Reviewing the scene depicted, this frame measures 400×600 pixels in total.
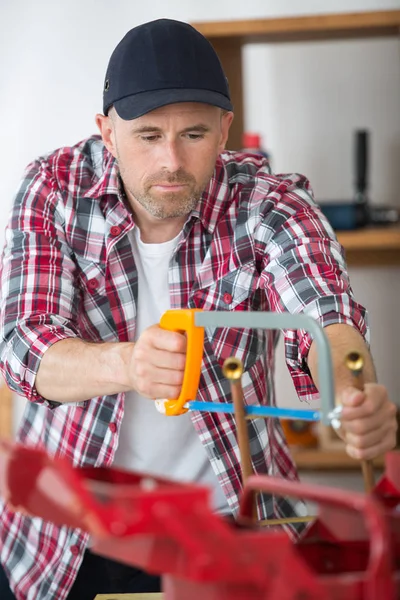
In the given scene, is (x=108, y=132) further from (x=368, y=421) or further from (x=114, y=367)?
(x=368, y=421)

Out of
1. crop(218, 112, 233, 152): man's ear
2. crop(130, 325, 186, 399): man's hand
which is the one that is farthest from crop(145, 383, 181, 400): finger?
crop(218, 112, 233, 152): man's ear

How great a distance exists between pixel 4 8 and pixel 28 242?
1.74 metres

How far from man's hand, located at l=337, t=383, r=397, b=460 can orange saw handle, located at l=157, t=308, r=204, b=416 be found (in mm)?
179

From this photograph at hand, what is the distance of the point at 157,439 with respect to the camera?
4.91ft

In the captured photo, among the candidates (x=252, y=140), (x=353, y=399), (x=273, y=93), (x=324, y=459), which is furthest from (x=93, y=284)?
(x=273, y=93)

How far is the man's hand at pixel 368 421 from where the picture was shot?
893mm

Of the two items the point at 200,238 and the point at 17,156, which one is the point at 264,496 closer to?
the point at 200,238

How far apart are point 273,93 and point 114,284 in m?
1.57

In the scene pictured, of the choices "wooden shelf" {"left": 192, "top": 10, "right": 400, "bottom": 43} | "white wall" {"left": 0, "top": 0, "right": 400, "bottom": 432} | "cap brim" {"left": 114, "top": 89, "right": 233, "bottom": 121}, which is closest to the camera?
"cap brim" {"left": 114, "top": 89, "right": 233, "bottom": 121}

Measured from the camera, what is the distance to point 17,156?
295 cm

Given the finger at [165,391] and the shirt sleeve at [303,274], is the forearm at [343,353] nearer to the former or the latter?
the shirt sleeve at [303,274]

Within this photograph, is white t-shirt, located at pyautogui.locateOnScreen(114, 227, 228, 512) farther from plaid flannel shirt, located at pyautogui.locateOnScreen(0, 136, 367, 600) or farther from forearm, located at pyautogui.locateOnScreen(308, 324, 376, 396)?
forearm, located at pyautogui.locateOnScreen(308, 324, 376, 396)

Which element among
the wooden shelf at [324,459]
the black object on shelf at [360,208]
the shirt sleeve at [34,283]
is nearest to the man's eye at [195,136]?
the shirt sleeve at [34,283]

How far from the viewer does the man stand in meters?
1.31
